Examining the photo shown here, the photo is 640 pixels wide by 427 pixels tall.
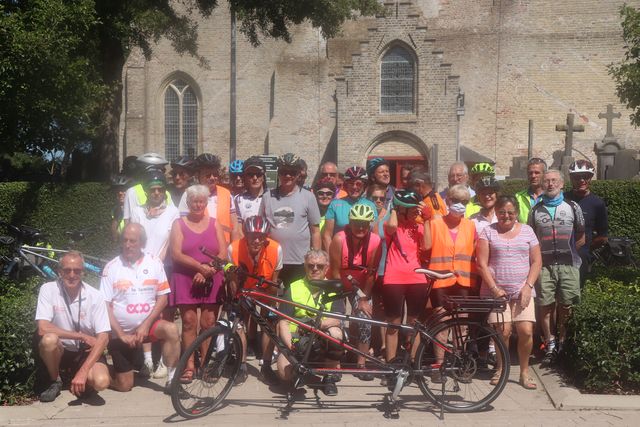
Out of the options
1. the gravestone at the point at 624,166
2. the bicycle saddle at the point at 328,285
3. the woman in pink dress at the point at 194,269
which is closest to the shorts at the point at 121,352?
the woman in pink dress at the point at 194,269

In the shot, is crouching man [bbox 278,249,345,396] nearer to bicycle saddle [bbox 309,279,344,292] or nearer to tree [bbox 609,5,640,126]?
bicycle saddle [bbox 309,279,344,292]

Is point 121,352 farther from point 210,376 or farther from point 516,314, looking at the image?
point 516,314

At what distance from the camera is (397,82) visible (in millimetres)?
27969

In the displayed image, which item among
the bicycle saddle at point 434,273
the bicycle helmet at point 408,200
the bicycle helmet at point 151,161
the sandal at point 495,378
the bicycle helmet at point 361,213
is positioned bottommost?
the sandal at point 495,378

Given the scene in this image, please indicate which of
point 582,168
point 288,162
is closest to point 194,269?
point 288,162

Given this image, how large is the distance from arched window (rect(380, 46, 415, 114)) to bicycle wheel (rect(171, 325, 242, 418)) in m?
23.2

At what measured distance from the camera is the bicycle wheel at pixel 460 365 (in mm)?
5777

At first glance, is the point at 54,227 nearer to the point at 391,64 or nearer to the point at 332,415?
the point at 332,415

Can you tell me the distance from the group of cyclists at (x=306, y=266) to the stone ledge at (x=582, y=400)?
248 millimetres

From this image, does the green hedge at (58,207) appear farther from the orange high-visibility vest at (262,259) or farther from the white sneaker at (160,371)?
the orange high-visibility vest at (262,259)

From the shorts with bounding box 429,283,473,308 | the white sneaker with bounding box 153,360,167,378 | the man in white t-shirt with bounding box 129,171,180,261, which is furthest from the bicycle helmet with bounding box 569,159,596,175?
the white sneaker with bounding box 153,360,167,378

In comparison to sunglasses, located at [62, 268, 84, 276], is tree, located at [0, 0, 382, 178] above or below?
above

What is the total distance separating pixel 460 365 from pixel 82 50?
30.3 feet

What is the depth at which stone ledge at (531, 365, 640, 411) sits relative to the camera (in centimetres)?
577
